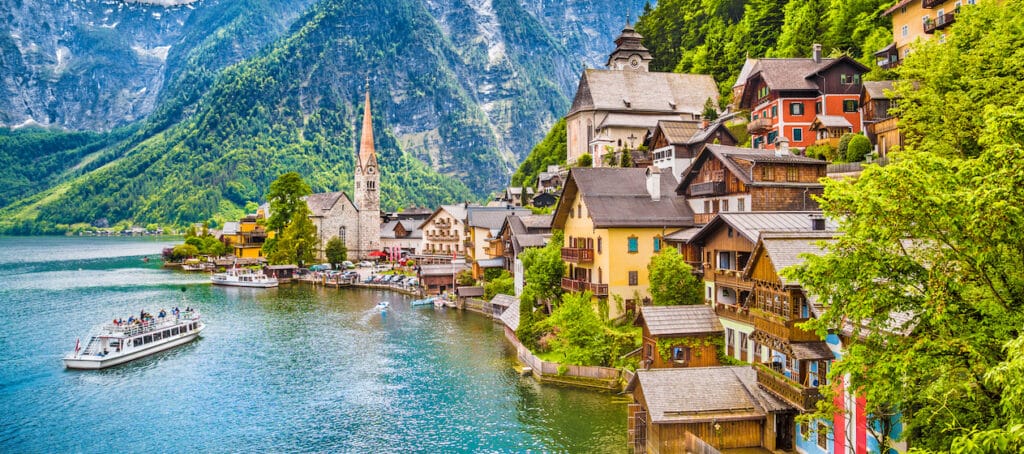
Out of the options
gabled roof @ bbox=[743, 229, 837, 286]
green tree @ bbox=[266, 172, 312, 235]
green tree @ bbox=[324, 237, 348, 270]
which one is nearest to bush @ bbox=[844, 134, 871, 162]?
gabled roof @ bbox=[743, 229, 837, 286]

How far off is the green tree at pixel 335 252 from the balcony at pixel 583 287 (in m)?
68.3

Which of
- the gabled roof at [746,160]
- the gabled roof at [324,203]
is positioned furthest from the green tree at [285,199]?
the gabled roof at [746,160]

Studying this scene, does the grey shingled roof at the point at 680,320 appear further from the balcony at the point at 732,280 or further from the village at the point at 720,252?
the balcony at the point at 732,280

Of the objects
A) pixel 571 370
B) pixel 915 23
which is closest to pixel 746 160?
pixel 571 370

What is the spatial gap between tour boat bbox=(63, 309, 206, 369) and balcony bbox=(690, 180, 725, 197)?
39.6 metres

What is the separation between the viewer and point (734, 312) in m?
29.8

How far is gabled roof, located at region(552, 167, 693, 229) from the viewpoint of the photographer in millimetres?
41469

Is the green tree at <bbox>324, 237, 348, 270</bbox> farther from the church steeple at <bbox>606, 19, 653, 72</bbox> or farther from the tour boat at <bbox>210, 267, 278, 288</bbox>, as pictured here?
the church steeple at <bbox>606, 19, 653, 72</bbox>

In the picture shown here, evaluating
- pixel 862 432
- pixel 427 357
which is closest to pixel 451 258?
pixel 427 357

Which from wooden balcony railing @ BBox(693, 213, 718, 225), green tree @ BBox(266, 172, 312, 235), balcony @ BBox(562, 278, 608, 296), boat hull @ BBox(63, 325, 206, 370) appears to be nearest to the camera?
wooden balcony railing @ BBox(693, 213, 718, 225)

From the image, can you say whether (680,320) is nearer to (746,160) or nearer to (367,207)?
(746,160)

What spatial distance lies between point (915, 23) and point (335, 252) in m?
83.1

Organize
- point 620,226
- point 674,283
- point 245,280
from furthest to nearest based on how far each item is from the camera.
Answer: point 245,280 → point 620,226 → point 674,283

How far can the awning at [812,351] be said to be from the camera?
21.7m
